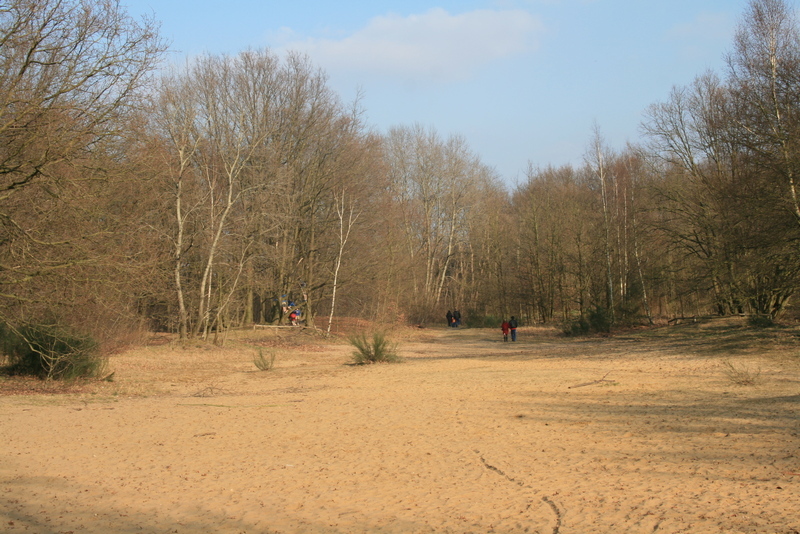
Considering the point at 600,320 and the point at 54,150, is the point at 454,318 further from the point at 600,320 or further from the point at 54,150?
the point at 54,150

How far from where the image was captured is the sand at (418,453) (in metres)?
6.26

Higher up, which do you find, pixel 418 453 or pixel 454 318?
pixel 454 318

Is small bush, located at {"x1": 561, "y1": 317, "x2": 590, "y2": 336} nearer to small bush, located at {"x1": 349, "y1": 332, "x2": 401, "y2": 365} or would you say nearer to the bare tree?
small bush, located at {"x1": 349, "y1": 332, "x2": 401, "y2": 365}

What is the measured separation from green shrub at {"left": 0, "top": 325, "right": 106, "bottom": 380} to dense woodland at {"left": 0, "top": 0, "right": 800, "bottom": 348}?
50cm

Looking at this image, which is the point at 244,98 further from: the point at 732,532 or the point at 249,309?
the point at 732,532

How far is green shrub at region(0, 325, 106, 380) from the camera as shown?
1441 centimetres

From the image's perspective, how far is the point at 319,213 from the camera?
120 ft

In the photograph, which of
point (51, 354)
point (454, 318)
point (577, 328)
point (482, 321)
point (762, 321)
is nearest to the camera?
point (51, 354)

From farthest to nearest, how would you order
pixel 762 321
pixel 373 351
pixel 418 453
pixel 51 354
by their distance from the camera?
pixel 762 321, pixel 373 351, pixel 51 354, pixel 418 453

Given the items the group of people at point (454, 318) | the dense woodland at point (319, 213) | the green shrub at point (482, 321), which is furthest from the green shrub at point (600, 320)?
the group of people at point (454, 318)

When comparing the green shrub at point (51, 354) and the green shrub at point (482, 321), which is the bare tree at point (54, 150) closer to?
the green shrub at point (51, 354)

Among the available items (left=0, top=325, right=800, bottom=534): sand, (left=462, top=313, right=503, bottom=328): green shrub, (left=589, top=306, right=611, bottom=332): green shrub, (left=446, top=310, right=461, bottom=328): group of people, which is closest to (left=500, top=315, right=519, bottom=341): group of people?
(left=589, top=306, right=611, bottom=332): green shrub

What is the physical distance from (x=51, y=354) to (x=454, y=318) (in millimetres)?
34296

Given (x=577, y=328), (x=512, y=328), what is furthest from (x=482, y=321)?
(x=512, y=328)
